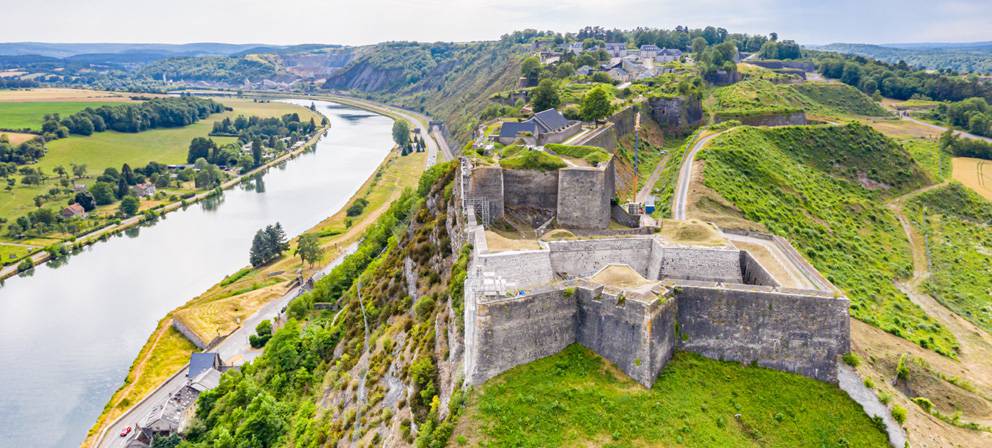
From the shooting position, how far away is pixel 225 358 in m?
39.9

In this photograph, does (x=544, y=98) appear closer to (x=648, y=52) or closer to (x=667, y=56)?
(x=667, y=56)

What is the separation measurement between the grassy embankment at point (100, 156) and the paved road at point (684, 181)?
6820 cm

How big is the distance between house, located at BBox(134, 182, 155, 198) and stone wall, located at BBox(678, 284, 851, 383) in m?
89.8

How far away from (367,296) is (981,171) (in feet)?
239

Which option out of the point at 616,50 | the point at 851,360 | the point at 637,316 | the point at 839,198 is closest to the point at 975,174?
the point at 839,198

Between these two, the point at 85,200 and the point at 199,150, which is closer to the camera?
the point at 85,200

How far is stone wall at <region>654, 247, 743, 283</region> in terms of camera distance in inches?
904

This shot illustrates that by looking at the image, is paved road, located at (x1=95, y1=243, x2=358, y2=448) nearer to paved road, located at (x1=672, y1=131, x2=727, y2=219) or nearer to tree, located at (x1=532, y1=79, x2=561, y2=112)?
tree, located at (x1=532, y1=79, x2=561, y2=112)

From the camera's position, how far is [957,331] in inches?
1227

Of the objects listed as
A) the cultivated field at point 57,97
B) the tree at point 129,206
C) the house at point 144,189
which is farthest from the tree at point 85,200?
the cultivated field at point 57,97

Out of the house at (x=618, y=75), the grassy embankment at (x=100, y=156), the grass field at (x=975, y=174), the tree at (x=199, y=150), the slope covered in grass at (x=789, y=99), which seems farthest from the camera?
the tree at (x=199, y=150)

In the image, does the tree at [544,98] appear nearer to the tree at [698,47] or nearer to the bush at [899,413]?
the bush at [899,413]

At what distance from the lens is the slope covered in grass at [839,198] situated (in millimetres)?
32394

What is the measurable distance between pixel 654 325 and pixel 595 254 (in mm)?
5515
